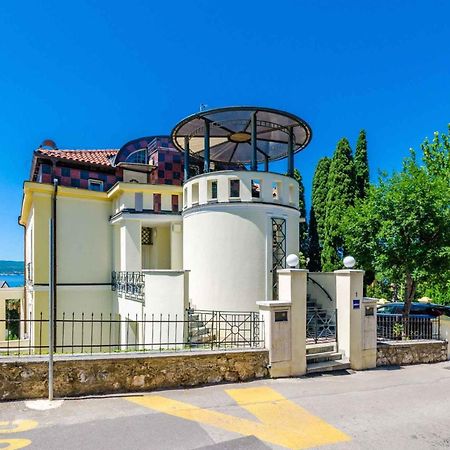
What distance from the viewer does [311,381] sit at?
7688 mm

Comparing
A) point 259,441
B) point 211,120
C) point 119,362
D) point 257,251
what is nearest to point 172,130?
point 211,120

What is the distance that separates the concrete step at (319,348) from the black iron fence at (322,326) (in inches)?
8.1

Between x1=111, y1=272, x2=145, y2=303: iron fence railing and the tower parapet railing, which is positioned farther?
x1=111, y1=272, x2=145, y2=303: iron fence railing

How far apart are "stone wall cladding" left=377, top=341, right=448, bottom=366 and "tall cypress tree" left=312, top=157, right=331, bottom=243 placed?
1315 cm

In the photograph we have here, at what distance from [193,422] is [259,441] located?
1102mm

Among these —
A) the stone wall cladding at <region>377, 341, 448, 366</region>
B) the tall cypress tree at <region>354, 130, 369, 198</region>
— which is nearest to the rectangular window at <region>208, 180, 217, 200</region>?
the stone wall cladding at <region>377, 341, 448, 366</region>

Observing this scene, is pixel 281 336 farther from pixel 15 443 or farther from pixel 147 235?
pixel 147 235

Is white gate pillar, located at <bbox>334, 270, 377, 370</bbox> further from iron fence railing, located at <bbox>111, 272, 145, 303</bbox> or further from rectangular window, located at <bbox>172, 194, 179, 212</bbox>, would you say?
rectangular window, located at <bbox>172, 194, 179, 212</bbox>

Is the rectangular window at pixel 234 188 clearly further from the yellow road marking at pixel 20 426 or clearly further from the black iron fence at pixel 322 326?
the yellow road marking at pixel 20 426

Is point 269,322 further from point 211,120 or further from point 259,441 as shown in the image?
point 211,120

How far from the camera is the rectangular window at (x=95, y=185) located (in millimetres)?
16255

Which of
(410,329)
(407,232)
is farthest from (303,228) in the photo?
(410,329)

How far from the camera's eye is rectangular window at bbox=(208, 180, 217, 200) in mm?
11503

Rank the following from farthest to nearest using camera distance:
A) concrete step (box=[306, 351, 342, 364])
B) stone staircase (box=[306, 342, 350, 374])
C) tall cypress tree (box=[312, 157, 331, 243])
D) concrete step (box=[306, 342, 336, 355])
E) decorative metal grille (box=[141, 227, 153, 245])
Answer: tall cypress tree (box=[312, 157, 331, 243]), decorative metal grille (box=[141, 227, 153, 245]), concrete step (box=[306, 342, 336, 355]), concrete step (box=[306, 351, 342, 364]), stone staircase (box=[306, 342, 350, 374])
